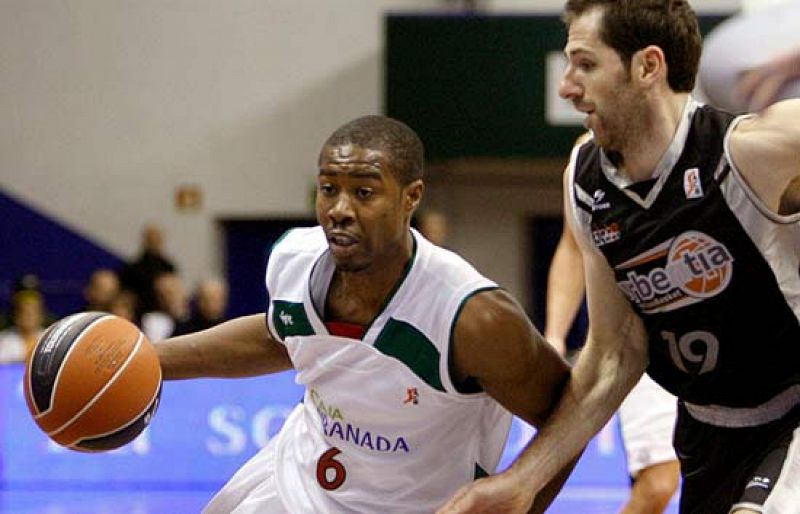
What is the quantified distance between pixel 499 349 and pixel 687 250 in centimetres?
47

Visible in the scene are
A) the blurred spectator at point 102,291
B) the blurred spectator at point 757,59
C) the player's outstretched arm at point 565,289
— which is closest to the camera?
the blurred spectator at point 757,59

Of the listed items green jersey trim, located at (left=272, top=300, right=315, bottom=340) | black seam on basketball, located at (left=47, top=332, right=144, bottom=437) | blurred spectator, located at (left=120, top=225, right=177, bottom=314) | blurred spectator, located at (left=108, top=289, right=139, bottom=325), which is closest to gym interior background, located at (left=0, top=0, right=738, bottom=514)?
blurred spectator, located at (left=120, top=225, right=177, bottom=314)

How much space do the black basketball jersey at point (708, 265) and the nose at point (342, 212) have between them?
60 cm

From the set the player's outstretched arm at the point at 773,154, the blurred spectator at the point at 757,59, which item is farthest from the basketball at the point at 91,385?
the blurred spectator at the point at 757,59

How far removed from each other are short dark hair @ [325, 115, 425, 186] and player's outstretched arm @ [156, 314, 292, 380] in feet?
2.16

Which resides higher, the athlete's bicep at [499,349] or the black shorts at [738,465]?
the athlete's bicep at [499,349]

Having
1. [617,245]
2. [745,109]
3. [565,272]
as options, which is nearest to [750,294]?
[617,245]

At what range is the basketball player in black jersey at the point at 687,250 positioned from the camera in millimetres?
3287

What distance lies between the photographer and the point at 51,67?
15000 mm

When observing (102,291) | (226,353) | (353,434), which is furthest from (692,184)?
(102,291)

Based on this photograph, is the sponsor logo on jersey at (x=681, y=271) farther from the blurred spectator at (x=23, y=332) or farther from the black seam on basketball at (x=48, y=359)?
the blurred spectator at (x=23, y=332)

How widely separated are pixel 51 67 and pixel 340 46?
289cm

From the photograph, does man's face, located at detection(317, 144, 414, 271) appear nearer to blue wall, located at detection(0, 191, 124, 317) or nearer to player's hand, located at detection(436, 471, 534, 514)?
player's hand, located at detection(436, 471, 534, 514)

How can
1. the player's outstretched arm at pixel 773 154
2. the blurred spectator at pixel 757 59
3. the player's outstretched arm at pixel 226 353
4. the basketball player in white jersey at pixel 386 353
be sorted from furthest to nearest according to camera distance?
the player's outstretched arm at pixel 226 353 < the basketball player in white jersey at pixel 386 353 < the player's outstretched arm at pixel 773 154 < the blurred spectator at pixel 757 59
